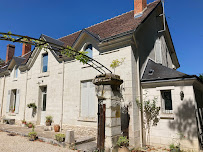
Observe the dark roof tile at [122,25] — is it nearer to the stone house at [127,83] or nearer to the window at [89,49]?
the stone house at [127,83]

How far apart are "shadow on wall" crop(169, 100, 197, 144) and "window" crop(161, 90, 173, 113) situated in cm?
45

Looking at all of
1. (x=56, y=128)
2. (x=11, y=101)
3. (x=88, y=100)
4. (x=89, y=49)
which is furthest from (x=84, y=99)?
(x=11, y=101)

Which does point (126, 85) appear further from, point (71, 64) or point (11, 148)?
point (11, 148)

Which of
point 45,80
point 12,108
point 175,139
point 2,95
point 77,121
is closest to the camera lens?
point 175,139

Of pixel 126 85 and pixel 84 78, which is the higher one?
pixel 84 78

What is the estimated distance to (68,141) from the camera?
6.21 meters

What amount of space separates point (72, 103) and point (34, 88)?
14.6 ft

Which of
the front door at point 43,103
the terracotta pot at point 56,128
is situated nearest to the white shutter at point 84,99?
the terracotta pot at point 56,128

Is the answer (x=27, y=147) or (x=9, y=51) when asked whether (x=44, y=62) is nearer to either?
(x=27, y=147)

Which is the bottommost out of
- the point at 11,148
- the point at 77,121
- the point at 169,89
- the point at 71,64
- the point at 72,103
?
the point at 11,148

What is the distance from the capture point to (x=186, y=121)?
20.6ft

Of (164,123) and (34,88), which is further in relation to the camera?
(34,88)

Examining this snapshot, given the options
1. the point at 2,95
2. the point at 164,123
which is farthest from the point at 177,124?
the point at 2,95

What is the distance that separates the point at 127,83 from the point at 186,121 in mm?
2847
